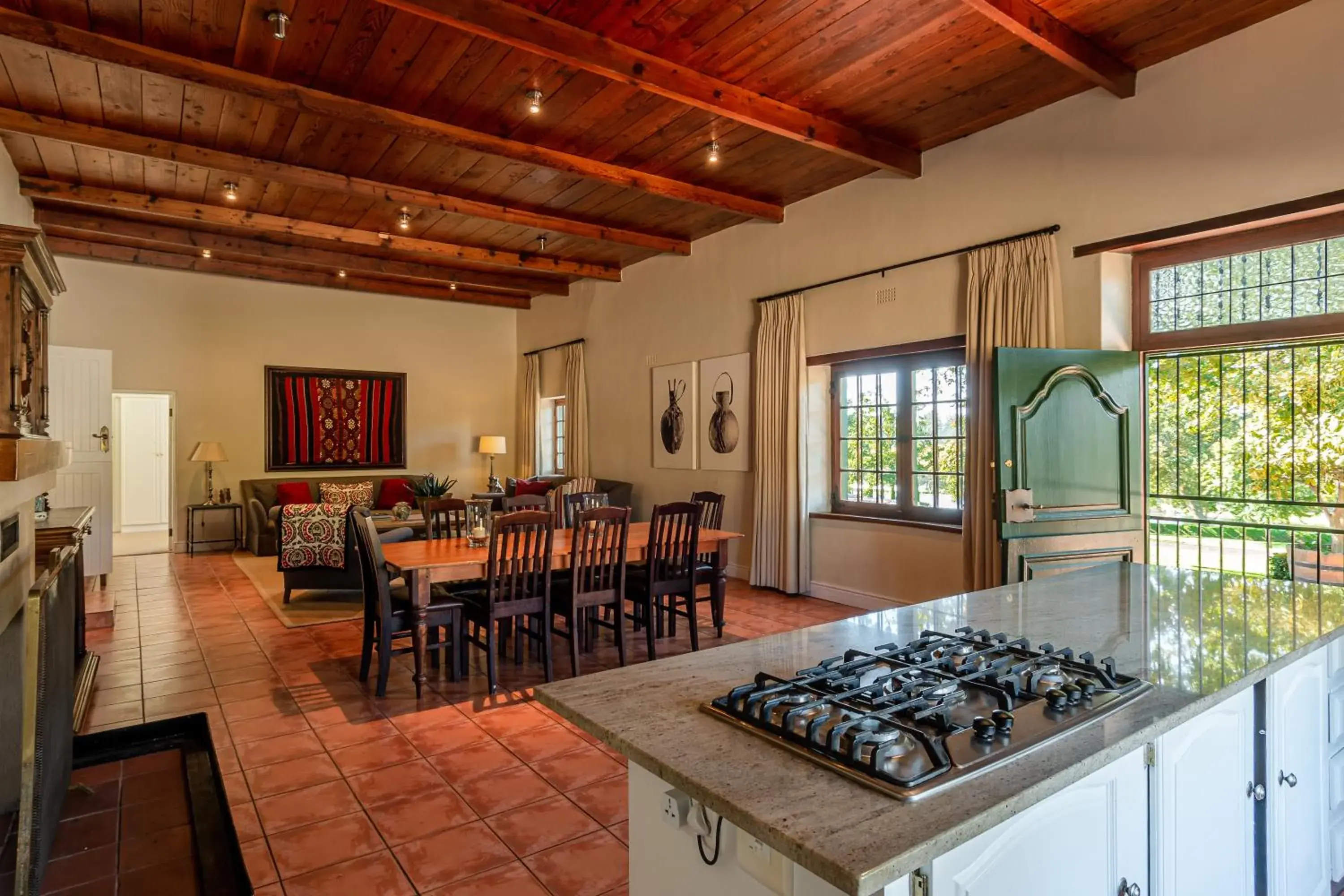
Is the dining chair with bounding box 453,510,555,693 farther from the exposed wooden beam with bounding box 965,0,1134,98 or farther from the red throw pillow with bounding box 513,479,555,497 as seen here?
the red throw pillow with bounding box 513,479,555,497

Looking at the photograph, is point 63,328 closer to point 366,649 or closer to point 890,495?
point 366,649

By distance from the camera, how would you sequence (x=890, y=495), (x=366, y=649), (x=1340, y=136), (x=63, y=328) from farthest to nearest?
(x=63, y=328) → (x=890, y=495) → (x=366, y=649) → (x=1340, y=136)

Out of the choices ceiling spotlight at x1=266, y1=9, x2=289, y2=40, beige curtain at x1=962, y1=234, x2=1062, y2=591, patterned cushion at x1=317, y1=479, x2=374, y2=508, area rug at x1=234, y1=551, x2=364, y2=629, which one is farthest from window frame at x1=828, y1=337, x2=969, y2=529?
patterned cushion at x1=317, y1=479, x2=374, y2=508

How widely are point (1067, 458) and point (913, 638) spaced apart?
272 cm

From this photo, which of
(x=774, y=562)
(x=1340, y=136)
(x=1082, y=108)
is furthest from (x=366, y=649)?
(x=1340, y=136)

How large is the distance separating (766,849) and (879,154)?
183 inches

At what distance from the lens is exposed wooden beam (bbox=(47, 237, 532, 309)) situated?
767 cm

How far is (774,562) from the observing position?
6086 mm

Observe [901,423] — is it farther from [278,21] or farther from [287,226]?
[287,226]

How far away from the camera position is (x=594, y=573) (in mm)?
4102

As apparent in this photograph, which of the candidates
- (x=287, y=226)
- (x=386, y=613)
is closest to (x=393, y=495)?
(x=287, y=226)

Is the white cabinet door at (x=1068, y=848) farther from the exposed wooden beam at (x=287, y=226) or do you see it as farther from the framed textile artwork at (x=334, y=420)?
the framed textile artwork at (x=334, y=420)

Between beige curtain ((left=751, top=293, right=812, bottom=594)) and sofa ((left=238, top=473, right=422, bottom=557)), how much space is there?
4.98 meters

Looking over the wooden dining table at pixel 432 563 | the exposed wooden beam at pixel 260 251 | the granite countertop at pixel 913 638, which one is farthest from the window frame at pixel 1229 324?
the exposed wooden beam at pixel 260 251
